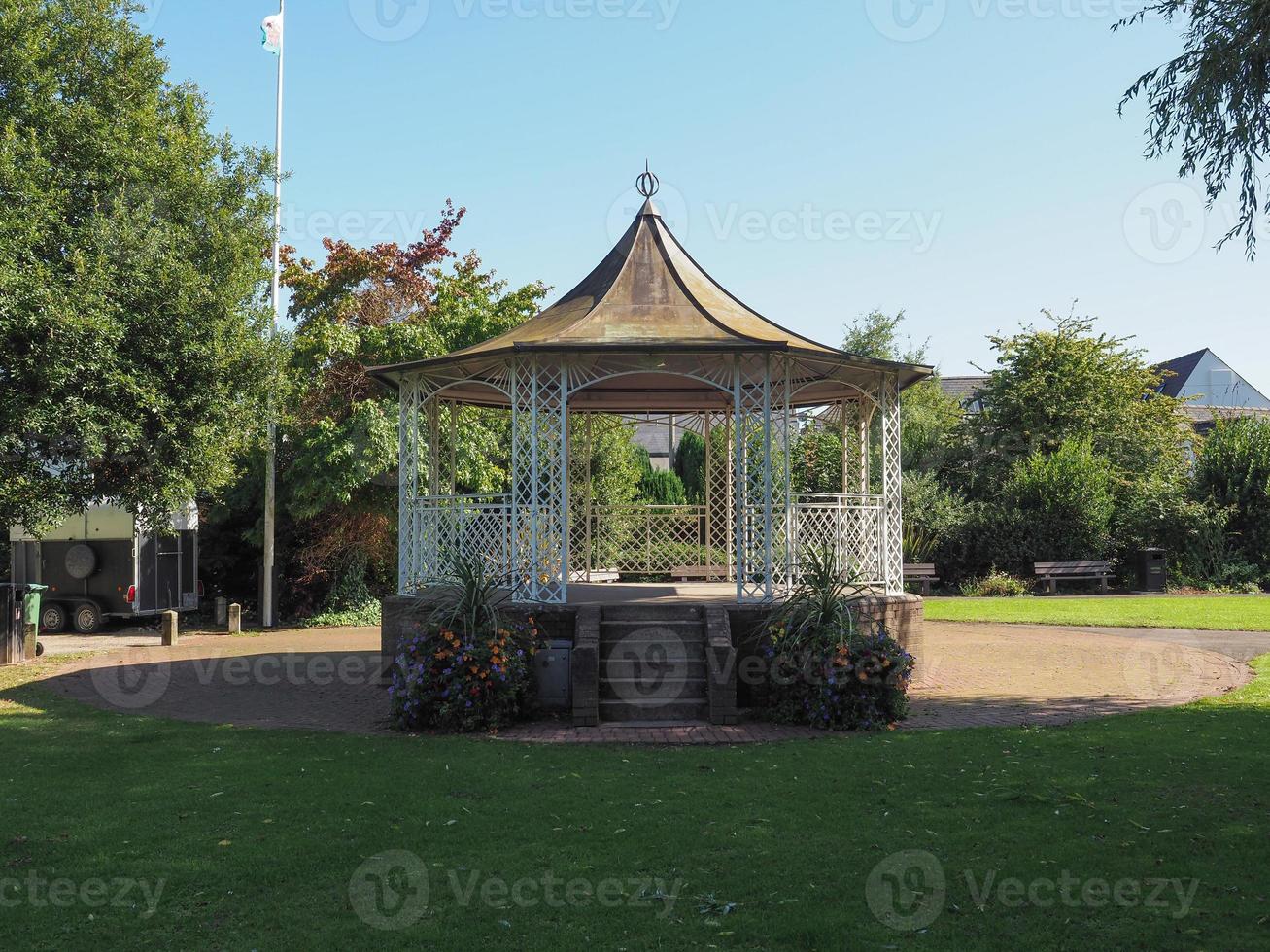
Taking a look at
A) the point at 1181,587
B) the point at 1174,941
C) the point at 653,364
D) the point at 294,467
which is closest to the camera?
the point at 1174,941

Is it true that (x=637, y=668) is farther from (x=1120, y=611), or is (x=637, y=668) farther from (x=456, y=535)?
(x=1120, y=611)

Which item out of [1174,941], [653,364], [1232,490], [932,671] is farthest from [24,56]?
[1232,490]

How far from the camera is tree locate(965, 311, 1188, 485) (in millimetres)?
28281

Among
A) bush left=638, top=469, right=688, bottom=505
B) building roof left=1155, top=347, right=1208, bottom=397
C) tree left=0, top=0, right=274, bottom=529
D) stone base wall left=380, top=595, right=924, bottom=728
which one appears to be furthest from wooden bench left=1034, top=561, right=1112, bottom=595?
building roof left=1155, top=347, right=1208, bottom=397

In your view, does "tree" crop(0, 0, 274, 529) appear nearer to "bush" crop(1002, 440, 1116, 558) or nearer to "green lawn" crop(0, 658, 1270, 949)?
"green lawn" crop(0, 658, 1270, 949)

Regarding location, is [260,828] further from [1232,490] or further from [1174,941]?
[1232,490]

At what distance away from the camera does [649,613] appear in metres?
11.2

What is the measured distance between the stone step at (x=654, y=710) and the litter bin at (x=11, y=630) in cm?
998

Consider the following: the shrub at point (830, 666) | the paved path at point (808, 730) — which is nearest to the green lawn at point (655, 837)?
the shrub at point (830, 666)

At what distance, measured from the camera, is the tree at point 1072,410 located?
28281mm

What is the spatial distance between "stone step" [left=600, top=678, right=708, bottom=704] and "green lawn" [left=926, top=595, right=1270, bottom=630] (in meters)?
10.6

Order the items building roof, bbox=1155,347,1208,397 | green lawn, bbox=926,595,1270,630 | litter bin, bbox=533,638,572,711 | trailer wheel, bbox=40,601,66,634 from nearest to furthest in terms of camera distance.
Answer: litter bin, bbox=533,638,572,711 < green lawn, bbox=926,595,1270,630 < trailer wheel, bbox=40,601,66,634 < building roof, bbox=1155,347,1208,397

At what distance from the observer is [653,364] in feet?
39.1

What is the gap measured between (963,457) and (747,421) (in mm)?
18250
